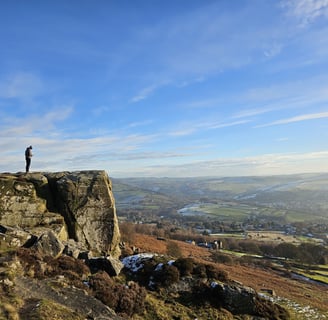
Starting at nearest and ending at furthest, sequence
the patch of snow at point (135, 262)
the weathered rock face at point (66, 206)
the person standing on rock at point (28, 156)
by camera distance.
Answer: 1. the patch of snow at point (135, 262)
2. the weathered rock face at point (66, 206)
3. the person standing on rock at point (28, 156)

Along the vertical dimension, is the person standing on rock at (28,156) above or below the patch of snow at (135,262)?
above

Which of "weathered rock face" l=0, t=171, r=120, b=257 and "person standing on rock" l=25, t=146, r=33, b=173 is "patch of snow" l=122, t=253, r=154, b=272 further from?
"person standing on rock" l=25, t=146, r=33, b=173

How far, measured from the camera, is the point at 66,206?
2538 cm

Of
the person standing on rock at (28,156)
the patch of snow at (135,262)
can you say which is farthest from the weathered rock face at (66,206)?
the patch of snow at (135,262)

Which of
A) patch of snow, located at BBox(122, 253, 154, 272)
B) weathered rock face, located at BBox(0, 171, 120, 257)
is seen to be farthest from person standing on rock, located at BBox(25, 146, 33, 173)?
patch of snow, located at BBox(122, 253, 154, 272)

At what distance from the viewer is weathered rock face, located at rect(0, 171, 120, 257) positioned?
23.7 metres

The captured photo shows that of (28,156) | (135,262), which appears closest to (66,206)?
(28,156)

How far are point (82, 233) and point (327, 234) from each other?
146m

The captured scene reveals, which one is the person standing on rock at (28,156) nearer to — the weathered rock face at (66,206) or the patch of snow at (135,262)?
the weathered rock face at (66,206)

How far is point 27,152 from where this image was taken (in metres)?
27.6

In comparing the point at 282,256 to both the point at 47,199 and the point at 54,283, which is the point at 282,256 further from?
the point at 54,283

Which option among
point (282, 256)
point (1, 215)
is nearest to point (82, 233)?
point (1, 215)

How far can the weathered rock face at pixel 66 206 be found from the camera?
23.7 meters

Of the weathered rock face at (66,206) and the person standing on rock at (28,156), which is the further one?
the person standing on rock at (28,156)
